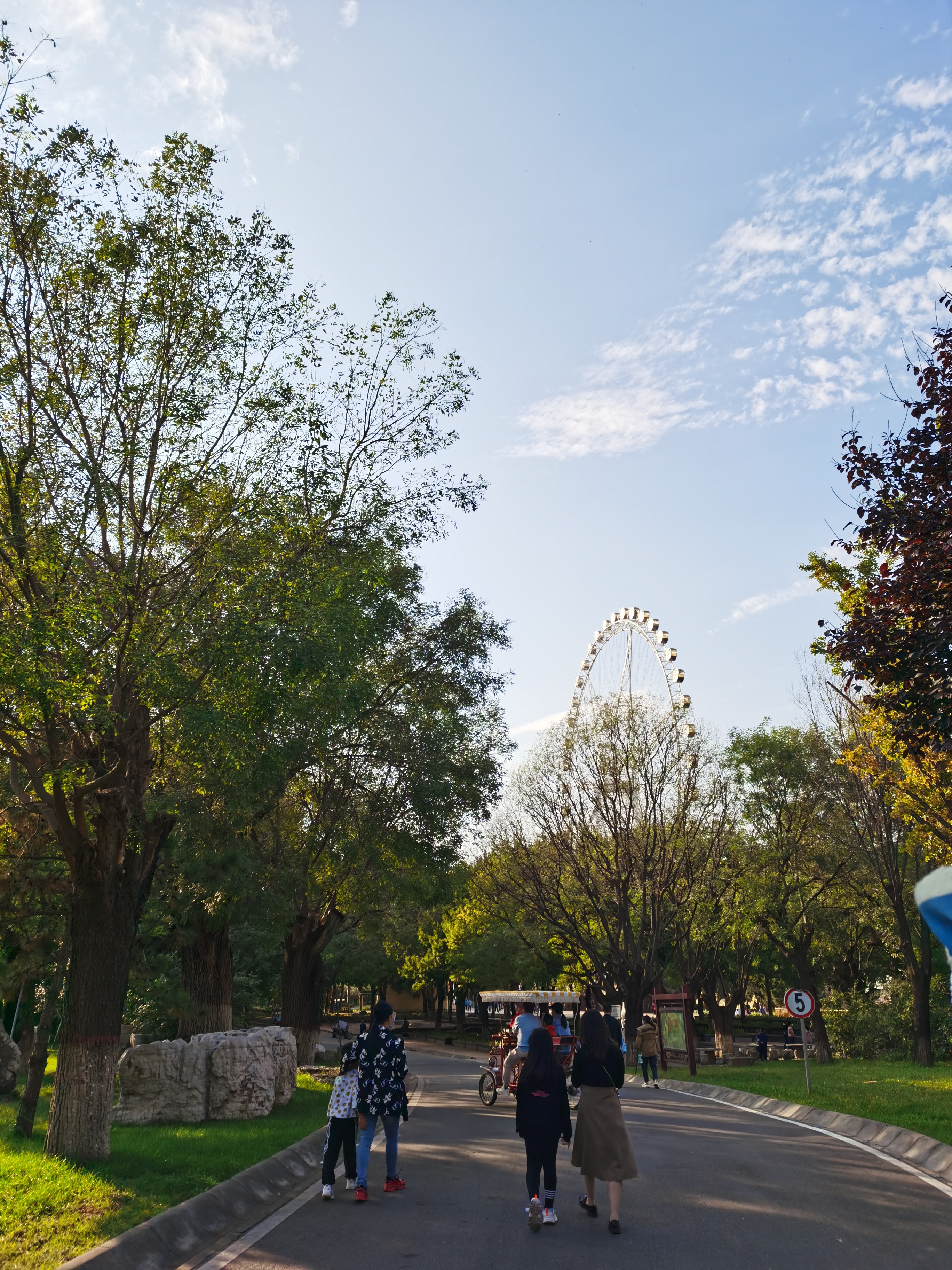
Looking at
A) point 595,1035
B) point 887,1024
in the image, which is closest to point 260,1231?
point 595,1035

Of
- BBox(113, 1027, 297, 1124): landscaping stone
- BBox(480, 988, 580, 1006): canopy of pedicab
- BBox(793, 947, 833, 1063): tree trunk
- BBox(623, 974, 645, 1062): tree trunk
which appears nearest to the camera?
BBox(113, 1027, 297, 1124): landscaping stone

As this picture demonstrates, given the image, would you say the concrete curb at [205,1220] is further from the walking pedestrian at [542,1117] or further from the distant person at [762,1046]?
the distant person at [762,1046]

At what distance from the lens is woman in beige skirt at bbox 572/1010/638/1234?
27.3ft

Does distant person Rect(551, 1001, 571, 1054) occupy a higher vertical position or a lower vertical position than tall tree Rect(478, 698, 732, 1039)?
lower

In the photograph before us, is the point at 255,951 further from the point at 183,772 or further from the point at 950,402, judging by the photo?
the point at 950,402

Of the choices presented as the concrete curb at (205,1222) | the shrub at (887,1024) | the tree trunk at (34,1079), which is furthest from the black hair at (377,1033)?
the shrub at (887,1024)

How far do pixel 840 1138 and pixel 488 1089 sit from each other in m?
8.48

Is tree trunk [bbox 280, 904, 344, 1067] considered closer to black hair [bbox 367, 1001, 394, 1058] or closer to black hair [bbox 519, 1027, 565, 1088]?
black hair [bbox 367, 1001, 394, 1058]

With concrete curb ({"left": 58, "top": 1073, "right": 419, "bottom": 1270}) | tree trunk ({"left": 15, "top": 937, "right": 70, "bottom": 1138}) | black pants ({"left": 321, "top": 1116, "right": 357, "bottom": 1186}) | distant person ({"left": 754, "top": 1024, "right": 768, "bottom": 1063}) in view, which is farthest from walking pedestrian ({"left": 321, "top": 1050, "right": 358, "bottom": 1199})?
distant person ({"left": 754, "top": 1024, "right": 768, "bottom": 1063})

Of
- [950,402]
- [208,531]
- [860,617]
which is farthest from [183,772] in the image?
[950,402]

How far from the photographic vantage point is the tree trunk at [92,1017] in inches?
419

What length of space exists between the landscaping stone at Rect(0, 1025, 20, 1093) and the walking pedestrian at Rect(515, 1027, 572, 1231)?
52.2 ft

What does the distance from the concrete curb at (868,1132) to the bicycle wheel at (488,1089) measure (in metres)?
4.68

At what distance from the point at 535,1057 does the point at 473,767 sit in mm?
13927
